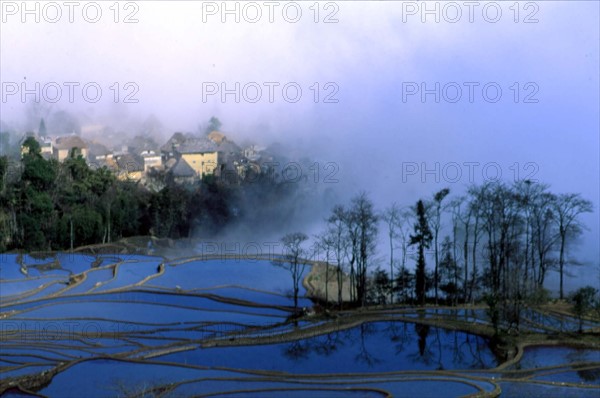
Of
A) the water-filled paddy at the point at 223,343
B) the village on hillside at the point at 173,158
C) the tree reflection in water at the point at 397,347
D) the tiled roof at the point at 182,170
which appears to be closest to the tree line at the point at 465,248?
the water-filled paddy at the point at 223,343

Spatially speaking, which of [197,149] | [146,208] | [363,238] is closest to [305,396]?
[363,238]

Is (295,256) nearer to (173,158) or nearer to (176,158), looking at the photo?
(176,158)

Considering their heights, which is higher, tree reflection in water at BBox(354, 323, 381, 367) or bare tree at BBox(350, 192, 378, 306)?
bare tree at BBox(350, 192, 378, 306)

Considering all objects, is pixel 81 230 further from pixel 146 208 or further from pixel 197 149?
pixel 197 149

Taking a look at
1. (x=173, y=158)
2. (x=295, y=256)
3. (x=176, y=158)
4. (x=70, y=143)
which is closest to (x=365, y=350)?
(x=295, y=256)

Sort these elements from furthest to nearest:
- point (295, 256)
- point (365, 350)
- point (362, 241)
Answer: point (362, 241), point (295, 256), point (365, 350)


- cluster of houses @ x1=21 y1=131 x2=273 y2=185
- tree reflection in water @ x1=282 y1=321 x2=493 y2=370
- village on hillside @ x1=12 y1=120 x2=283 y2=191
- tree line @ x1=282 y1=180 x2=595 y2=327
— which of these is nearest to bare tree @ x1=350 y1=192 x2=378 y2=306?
tree line @ x1=282 y1=180 x2=595 y2=327

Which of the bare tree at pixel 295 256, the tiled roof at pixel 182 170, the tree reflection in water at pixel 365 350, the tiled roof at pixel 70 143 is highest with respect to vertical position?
the tiled roof at pixel 70 143

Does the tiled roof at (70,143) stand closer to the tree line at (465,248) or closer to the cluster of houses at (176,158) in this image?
the cluster of houses at (176,158)

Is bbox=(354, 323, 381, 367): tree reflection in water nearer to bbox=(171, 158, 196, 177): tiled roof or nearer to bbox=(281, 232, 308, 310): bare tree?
bbox=(281, 232, 308, 310): bare tree

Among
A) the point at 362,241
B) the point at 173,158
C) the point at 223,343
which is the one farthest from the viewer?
the point at 173,158
